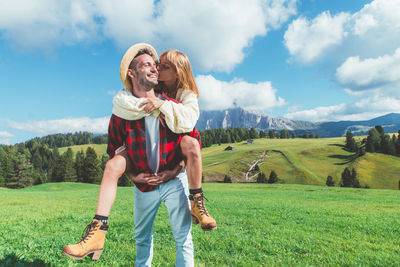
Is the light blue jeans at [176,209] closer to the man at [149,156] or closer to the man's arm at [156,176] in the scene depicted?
the man at [149,156]

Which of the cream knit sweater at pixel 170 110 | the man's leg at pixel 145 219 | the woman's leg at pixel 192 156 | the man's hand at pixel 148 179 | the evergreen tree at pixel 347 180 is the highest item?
the cream knit sweater at pixel 170 110

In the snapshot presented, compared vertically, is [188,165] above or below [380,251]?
above

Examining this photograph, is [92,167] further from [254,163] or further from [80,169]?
[254,163]

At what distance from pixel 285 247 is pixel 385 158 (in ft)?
326

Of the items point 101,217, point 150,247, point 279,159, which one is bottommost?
point 279,159

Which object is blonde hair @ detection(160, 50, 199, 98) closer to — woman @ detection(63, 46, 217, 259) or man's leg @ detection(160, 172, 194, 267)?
woman @ detection(63, 46, 217, 259)

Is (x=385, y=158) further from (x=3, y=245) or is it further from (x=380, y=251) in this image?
(x=3, y=245)

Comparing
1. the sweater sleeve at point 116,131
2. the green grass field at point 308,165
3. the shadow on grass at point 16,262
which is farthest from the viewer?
the green grass field at point 308,165

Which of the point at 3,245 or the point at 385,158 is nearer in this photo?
the point at 3,245

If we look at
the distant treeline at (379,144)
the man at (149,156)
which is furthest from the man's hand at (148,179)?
the distant treeline at (379,144)

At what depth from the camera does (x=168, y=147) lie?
2.57 m

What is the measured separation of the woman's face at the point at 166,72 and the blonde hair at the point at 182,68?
4 cm

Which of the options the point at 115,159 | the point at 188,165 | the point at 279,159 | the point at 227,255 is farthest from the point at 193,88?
the point at 279,159

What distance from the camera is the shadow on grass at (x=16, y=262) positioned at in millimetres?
3545
